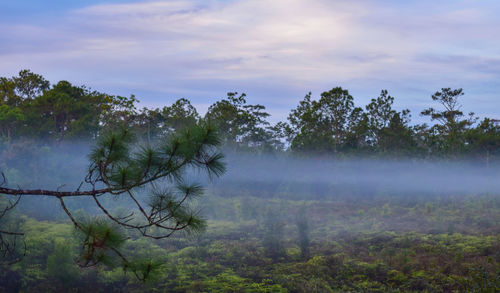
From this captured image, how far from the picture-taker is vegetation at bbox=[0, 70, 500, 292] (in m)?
3.67

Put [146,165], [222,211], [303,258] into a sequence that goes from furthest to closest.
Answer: [222,211]
[303,258]
[146,165]

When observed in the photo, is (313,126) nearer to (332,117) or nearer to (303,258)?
(332,117)

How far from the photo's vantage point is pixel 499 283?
725 centimetres

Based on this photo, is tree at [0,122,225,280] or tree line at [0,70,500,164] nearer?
tree at [0,122,225,280]

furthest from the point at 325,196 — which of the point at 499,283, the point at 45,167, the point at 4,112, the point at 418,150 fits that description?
the point at 4,112

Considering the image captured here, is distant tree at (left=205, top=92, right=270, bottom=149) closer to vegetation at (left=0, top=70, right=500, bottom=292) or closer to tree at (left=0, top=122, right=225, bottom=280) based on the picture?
vegetation at (left=0, top=70, right=500, bottom=292)

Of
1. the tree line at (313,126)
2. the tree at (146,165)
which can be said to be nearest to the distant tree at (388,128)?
the tree line at (313,126)

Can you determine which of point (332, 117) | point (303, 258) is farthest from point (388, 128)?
point (303, 258)

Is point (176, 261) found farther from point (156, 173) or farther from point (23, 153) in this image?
point (23, 153)

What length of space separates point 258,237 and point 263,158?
16737 millimetres

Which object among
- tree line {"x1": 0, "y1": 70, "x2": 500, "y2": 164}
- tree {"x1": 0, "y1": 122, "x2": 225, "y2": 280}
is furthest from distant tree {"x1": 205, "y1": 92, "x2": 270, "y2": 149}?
tree {"x1": 0, "y1": 122, "x2": 225, "y2": 280}

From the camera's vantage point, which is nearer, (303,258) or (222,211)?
(303,258)

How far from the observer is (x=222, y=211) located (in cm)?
2227

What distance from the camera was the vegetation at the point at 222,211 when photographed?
144 inches
